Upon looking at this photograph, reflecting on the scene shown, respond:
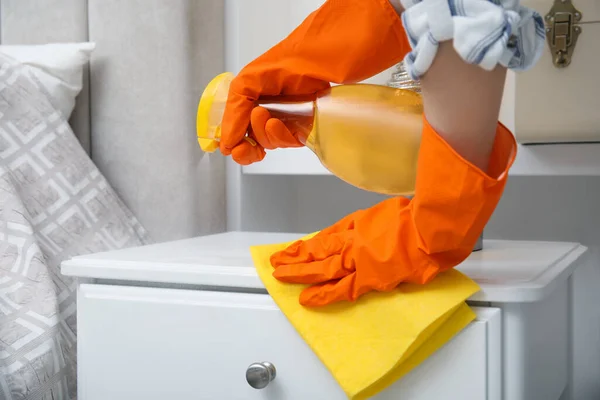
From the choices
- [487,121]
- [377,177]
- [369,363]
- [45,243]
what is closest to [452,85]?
[487,121]

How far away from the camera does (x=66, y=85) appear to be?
1115 millimetres

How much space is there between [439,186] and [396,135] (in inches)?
4.4

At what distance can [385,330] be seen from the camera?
58cm

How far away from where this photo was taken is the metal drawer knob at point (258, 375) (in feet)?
2.12

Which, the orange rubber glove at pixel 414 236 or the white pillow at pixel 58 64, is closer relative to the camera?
the orange rubber glove at pixel 414 236

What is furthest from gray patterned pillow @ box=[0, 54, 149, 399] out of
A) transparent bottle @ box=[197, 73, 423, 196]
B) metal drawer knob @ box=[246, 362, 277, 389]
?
transparent bottle @ box=[197, 73, 423, 196]

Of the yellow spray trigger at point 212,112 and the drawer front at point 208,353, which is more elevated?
the yellow spray trigger at point 212,112

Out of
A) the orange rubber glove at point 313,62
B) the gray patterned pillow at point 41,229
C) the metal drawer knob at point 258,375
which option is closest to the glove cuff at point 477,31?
the orange rubber glove at point 313,62

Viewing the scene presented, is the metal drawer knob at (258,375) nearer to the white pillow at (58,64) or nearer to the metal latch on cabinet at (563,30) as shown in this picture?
the metal latch on cabinet at (563,30)

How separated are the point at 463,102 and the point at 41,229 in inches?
28.8

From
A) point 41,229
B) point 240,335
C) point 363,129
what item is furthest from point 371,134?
point 41,229

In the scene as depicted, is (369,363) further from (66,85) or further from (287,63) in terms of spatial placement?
(66,85)

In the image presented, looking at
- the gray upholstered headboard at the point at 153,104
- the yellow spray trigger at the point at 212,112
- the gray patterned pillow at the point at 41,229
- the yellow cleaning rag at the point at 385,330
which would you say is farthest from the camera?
the gray upholstered headboard at the point at 153,104

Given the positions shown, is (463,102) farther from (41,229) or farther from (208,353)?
(41,229)
